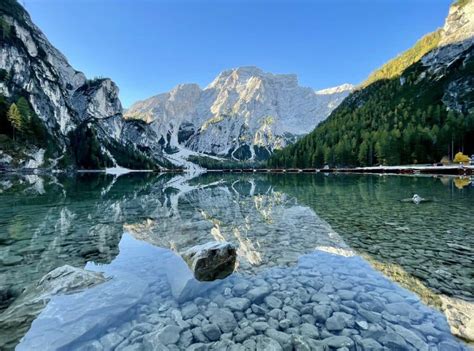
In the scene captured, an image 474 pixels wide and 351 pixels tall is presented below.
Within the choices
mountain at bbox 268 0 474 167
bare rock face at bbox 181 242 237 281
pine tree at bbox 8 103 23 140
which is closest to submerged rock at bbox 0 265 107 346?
bare rock face at bbox 181 242 237 281

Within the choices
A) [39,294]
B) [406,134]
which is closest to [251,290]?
[39,294]

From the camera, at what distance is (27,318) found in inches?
268

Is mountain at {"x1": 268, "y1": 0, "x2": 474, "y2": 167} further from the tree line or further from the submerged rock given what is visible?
the submerged rock

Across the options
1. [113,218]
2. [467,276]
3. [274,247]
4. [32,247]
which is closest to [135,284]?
[274,247]

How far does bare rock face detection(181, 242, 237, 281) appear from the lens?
9609 millimetres

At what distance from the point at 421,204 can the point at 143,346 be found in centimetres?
2510

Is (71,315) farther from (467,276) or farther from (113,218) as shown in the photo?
(113,218)

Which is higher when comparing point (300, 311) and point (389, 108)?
point (389, 108)

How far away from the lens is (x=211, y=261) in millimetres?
9969

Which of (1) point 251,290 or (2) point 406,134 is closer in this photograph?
(1) point 251,290

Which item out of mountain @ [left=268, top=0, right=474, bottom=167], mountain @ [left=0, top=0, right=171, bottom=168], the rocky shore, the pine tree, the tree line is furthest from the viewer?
the pine tree

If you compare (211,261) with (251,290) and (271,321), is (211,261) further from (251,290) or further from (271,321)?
(271,321)

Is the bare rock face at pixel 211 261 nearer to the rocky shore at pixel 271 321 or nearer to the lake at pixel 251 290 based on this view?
the lake at pixel 251 290

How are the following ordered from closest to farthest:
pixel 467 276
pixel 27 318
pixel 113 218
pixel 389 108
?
pixel 27 318
pixel 467 276
pixel 113 218
pixel 389 108
